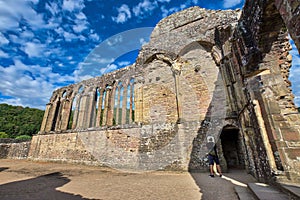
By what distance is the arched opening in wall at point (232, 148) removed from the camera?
7.20 m

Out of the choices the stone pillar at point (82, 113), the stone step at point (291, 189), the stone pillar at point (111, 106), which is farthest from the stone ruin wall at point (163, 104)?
the stone step at point (291, 189)

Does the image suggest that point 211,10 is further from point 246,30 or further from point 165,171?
point 165,171

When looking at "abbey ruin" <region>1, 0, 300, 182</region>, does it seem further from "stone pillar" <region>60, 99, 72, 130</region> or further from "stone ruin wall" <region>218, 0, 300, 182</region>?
"stone pillar" <region>60, 99, 72, 130</region>

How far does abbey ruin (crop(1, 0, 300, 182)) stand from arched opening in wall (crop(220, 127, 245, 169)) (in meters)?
0.05

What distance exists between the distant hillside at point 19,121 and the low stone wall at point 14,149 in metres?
15.8

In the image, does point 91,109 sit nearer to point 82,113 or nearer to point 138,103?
point 82,113

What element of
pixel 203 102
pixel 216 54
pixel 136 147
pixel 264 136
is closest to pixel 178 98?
pixel 203 102

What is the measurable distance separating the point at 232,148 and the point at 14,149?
62.5 ft

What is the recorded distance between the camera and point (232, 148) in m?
7.55

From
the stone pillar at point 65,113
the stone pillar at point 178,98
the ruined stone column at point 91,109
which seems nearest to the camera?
the stone pillar at point 178,98

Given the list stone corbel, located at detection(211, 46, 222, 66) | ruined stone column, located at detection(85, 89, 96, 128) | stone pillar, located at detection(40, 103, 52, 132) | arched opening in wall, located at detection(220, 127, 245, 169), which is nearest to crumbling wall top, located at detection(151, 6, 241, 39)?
stone corbel, located at detection(211, 46, 222, 66)

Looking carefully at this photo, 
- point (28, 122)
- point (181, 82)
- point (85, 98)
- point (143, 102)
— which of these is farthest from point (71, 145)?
point (28, 122)

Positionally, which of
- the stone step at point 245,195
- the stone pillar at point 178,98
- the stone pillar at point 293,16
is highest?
Answer: the stone pillar at point 178,98

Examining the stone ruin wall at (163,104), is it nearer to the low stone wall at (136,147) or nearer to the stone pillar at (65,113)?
the low stone wall at (136,147)
